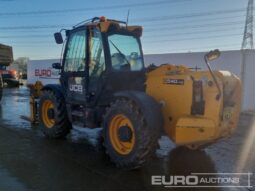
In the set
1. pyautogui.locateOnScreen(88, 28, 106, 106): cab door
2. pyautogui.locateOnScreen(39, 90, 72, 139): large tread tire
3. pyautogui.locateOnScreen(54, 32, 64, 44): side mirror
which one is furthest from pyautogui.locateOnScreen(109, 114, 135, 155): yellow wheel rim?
pyautogui.locateOnScreen(54, 32, 64, 44): side mirror

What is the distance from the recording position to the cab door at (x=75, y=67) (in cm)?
659

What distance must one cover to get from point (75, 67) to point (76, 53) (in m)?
0.29

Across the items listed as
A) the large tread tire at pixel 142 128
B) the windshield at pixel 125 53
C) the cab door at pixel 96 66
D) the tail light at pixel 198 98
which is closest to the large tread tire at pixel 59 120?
the cab door at pixel 96 66

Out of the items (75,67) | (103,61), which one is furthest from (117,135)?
(75,67)

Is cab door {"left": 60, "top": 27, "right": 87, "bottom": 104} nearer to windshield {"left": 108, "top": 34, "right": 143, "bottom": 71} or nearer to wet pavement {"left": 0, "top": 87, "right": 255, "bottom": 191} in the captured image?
windshield {"left": 108, "top": 34, "right": 143, "bottom": 71}

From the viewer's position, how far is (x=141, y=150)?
5074mm

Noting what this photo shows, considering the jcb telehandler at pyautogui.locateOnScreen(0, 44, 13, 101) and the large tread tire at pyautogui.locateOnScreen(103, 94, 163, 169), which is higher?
the jcb telehandler at pyautogui.locateOnScreen(0, 44, 13, 101)

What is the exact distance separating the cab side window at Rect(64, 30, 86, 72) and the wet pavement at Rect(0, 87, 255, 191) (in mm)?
1590

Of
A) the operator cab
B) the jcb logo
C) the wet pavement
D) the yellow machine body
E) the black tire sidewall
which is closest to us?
the wet pavement

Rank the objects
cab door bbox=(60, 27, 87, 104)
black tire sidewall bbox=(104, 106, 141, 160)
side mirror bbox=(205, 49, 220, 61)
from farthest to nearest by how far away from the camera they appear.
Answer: cab door bbox=(60, 27, 87, 104) < side mirror bbox=(205, 49, 220, 61) < black tire sidewall bbox=(104, 106, 141, 160)

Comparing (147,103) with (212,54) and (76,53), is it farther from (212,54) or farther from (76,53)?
(76,53)

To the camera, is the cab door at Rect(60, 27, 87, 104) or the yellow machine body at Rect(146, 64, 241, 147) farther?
the cab door at Rect(60, 27, 87, 104)
